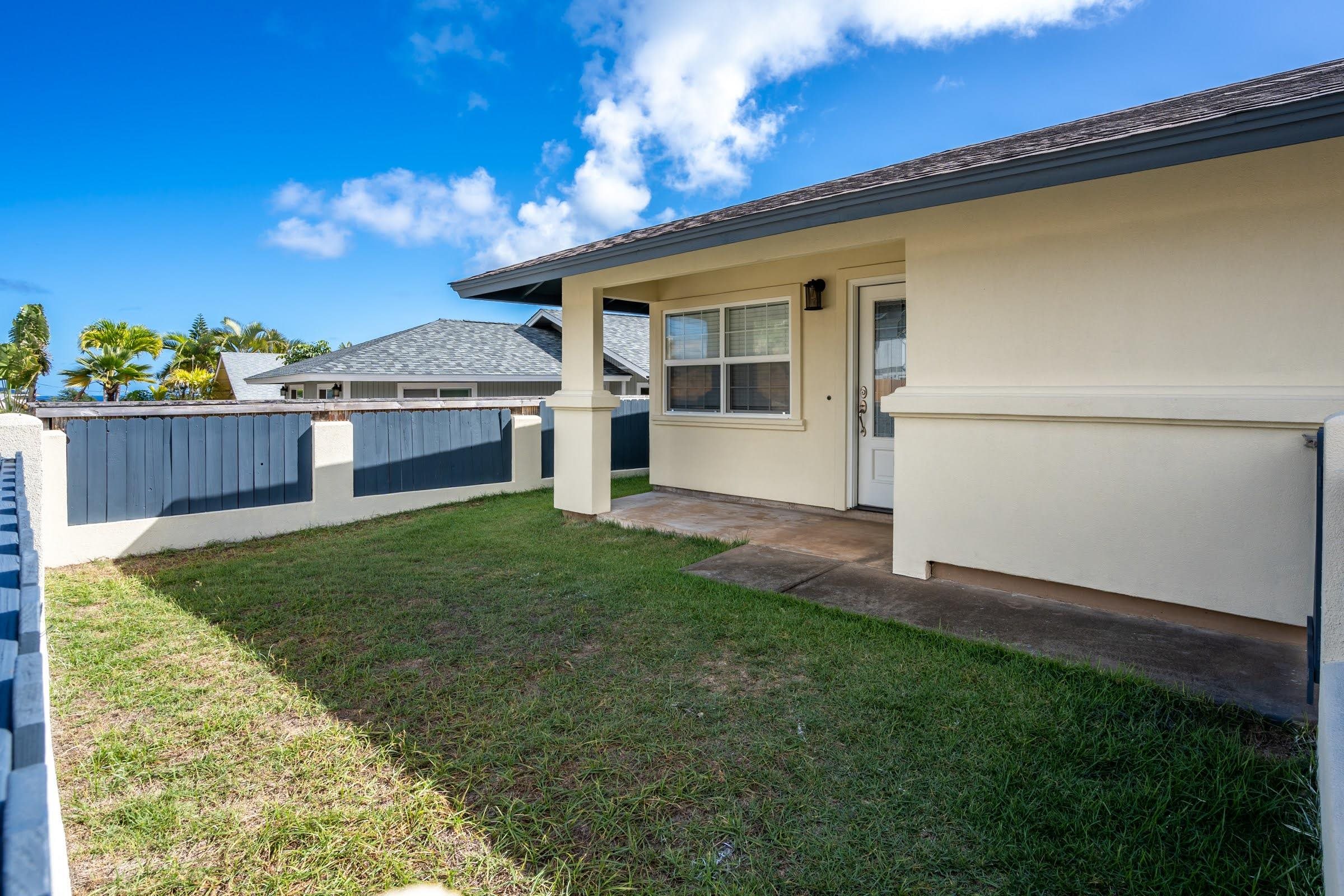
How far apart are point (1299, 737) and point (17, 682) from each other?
401 cm

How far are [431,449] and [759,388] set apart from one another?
170 inches

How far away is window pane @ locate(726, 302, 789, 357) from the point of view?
781 centimetres

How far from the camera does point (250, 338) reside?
52.8 metres

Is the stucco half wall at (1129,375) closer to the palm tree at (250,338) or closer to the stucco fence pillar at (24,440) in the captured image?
the stucco fence pillar at (24,440)

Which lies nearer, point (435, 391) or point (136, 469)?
point (136, 469)

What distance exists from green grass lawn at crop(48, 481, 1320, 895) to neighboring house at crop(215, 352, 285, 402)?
23.5 m

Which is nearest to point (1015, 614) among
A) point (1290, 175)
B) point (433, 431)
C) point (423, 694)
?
point (1290, 175)

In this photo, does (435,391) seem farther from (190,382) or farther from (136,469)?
(190,382)

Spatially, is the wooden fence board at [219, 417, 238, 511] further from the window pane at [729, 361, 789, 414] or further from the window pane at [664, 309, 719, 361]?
the window pane at [729, 361, 789, 414]

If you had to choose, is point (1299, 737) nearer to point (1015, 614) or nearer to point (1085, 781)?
point (1085, 781)

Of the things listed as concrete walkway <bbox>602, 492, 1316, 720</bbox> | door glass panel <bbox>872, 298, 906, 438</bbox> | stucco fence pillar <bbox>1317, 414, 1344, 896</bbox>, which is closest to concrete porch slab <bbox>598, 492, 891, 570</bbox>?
concrete walkway <bbox>602, 492, 1316, 720</bbox>

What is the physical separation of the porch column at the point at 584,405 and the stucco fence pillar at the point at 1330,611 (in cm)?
592

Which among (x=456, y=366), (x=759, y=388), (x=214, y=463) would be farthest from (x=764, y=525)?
(x=456, y=366)

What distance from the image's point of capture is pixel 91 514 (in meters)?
6.46
